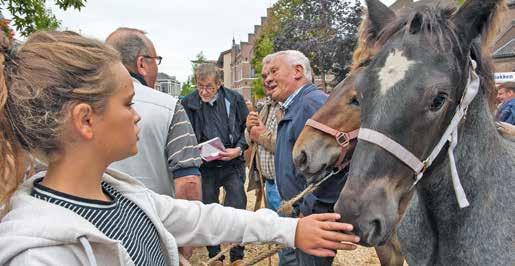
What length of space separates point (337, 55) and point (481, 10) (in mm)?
A: 22884

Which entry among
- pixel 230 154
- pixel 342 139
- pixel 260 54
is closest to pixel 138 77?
pixel 342 139

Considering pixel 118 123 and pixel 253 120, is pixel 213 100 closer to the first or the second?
pixel 253 120

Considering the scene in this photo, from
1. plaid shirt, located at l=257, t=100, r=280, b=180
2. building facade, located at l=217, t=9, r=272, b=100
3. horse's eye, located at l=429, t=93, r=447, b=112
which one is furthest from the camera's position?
building facade, located at l=217, t=9, r=272, b=100

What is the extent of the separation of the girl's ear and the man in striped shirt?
1270mm

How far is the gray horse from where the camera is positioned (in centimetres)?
A: 170

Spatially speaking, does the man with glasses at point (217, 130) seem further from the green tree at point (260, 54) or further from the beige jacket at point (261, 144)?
the green tree at point (260, 54)

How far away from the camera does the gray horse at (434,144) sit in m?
1.70

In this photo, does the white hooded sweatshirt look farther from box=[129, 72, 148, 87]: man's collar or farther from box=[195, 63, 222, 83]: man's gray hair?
box=[195, 63, 222, 83]: man's gray hair

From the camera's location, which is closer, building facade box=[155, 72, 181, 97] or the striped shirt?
the striped shirt

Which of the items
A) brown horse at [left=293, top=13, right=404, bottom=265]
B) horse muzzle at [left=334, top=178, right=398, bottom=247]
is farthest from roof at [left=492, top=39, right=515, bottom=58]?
horse muzzle at [left=334, top=178, right=398, bottom=247]

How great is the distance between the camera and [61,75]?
1.26 metres

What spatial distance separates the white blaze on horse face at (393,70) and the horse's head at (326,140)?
103 cm

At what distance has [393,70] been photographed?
1787mm

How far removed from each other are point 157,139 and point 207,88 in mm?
2480
